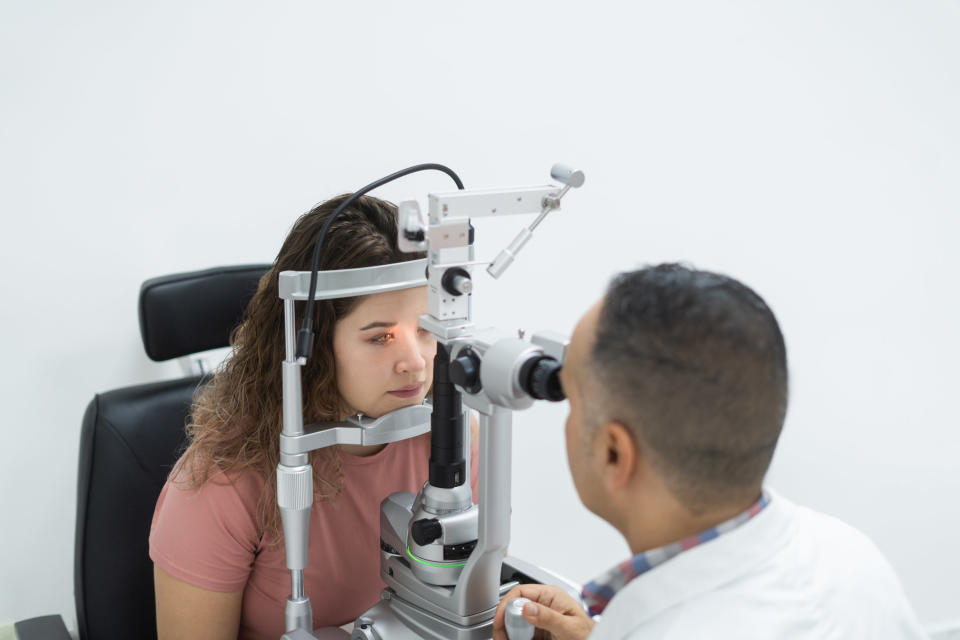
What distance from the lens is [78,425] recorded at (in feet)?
6.23

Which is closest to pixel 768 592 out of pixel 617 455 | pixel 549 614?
pixel 617 455

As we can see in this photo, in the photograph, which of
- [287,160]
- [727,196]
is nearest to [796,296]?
[727,196]

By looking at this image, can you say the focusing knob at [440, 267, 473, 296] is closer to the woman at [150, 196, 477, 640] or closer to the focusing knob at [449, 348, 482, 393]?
the focusing knob at [449, 348, 482, 393]

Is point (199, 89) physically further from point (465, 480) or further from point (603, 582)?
point (603, 582)

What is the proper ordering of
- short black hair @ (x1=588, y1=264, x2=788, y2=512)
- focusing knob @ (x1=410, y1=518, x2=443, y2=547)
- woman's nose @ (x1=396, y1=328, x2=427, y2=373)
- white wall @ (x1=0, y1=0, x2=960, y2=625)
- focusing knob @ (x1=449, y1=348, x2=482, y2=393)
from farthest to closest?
white wall @ (x1=0, y1=0, x2=960, y2=625)
woman's nose @ (x1=396, y1=328, x2=427, y2=373)
focusing knob @ (x1=410, y1=518, x2=443, y2=547)
focusing knob @ (x1=449, y1=348, x2=482, y2=393)
short black hair @ (x1=588, y1=264, x2=788, y2=512)

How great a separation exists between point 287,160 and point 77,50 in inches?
18.2

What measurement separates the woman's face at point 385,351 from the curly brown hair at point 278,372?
30 mm

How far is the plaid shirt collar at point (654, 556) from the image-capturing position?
0.81 metres

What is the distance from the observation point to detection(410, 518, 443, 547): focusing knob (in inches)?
40.7

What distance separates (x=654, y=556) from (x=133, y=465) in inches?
39.4

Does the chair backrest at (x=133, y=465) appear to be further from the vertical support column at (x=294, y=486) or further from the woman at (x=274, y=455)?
the vertical support column at (x=294, y=486)

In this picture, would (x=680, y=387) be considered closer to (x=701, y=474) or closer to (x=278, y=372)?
(x=701, y=474)

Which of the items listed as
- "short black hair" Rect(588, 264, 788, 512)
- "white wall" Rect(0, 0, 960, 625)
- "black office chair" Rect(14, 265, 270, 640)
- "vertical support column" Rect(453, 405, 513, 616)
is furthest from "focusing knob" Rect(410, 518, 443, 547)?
"white wall" Rect(0, 0, 960, 625)

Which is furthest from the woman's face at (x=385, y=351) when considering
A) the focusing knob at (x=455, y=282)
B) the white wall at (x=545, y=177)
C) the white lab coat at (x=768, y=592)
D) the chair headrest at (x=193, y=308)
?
the white wall at (x=545, y=177)
